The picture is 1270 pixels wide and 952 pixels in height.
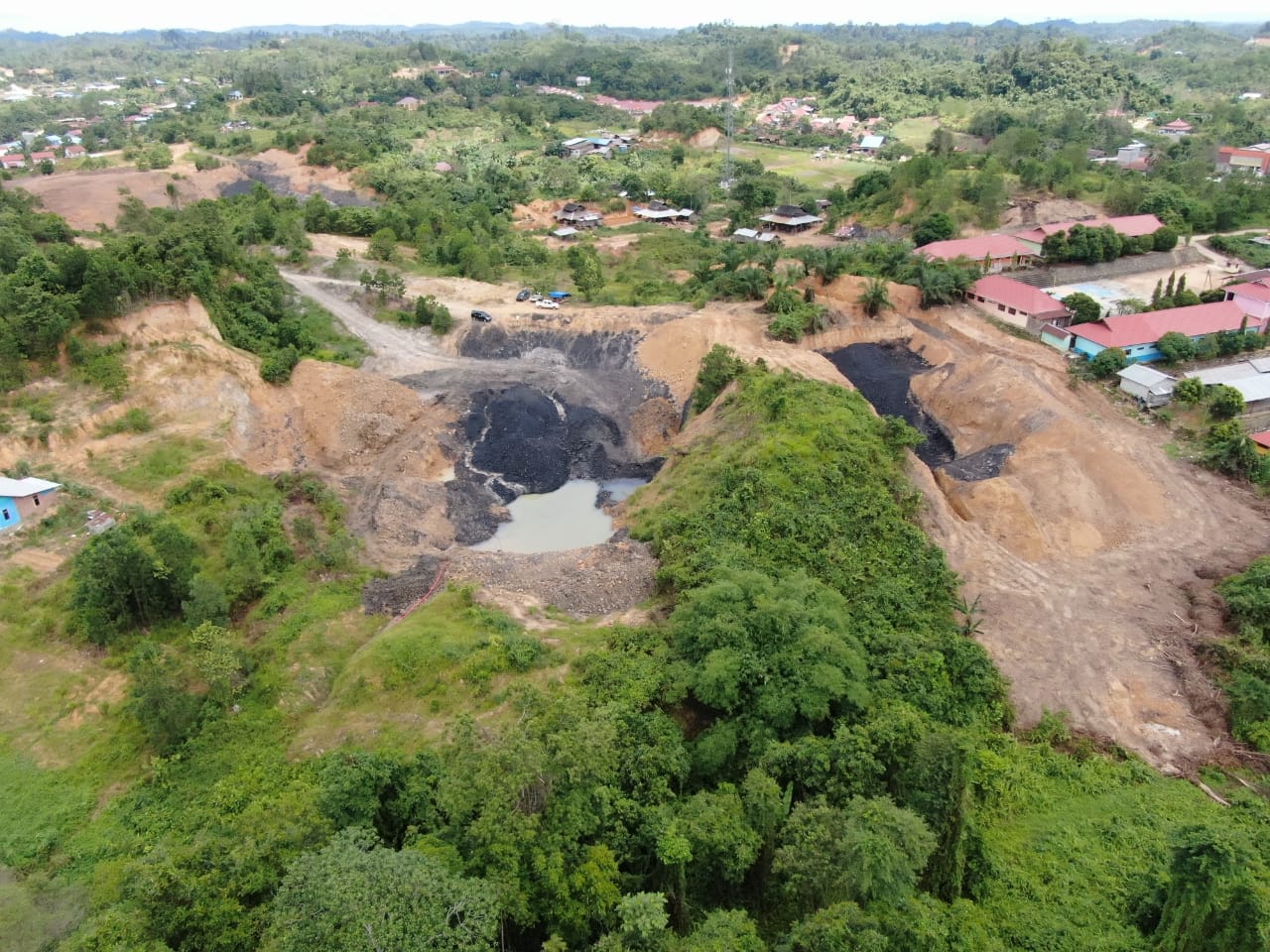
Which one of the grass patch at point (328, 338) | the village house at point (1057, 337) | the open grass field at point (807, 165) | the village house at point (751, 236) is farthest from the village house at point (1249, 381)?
the open grass field at point (807, 165)

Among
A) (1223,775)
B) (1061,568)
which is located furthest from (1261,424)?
(1223,775)

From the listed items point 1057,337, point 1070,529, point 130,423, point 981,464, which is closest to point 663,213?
point 1057,337

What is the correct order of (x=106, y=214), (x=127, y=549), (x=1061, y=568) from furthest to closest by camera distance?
1. (x=106, y=214)
2. (x=1061, y=568)
3. (x=127, y=549)

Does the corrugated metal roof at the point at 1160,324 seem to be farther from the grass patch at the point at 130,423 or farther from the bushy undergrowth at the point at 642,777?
the grass patch at the point at 130,423

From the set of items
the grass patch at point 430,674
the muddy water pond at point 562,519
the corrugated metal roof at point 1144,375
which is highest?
the corrugated metal roof at point 1144,375

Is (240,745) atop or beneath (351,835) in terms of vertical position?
beneath

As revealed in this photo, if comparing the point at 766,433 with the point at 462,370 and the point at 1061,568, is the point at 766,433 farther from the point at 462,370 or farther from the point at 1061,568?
the point at 462,370

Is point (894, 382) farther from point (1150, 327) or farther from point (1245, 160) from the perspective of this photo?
point (1245, 160)
